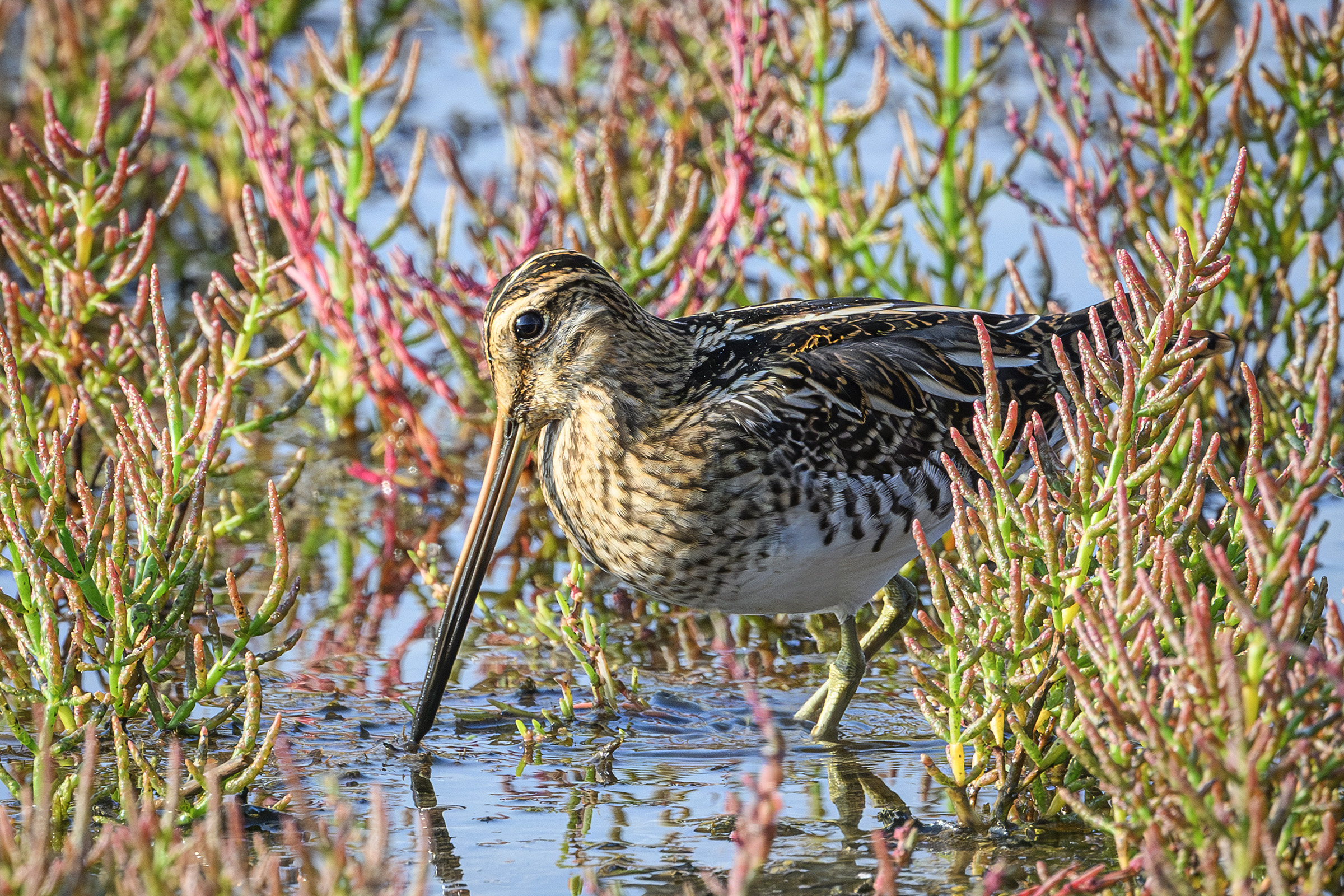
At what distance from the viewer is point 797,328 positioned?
4129 mm

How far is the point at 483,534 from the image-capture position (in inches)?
157

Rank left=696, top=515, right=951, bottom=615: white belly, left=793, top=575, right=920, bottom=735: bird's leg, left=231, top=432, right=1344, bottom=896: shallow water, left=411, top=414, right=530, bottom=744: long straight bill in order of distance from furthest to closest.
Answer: left=793, top=575, right=920, bottom=735: bird's leg < left=411, top=414, right=530, bottom=744: long straight bill < left=696, top=515, right=951, bottom=615: white belly < left=231, top=432, right=1344, bottom=896: shallow water

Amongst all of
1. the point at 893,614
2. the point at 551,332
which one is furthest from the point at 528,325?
the point at 893,614

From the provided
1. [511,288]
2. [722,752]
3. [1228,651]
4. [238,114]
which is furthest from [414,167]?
[1228,651]

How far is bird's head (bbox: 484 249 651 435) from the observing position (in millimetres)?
3883

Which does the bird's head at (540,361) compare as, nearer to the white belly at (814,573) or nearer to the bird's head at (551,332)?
the bird's head at (551,332)

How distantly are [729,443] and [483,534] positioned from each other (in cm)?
62

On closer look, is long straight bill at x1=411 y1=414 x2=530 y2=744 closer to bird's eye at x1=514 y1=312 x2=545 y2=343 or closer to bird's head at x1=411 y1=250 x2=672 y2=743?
bird's head at x1=411 y1=250 x2=672 y2=743

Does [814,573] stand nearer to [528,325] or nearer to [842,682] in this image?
[842,682]

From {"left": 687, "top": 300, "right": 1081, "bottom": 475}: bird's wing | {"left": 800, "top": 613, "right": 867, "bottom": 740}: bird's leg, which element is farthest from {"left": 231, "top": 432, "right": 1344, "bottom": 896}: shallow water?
{"left": 687, "top": 300, "right": 1081, "bottom": 475}: bird's wing

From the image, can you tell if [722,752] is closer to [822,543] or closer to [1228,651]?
[822,543]

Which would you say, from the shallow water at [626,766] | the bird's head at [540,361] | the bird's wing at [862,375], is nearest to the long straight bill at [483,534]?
the bird's head at [540,361]

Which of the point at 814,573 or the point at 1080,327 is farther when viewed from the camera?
the point at 1080,327

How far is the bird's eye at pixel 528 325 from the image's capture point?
3.87 metres
